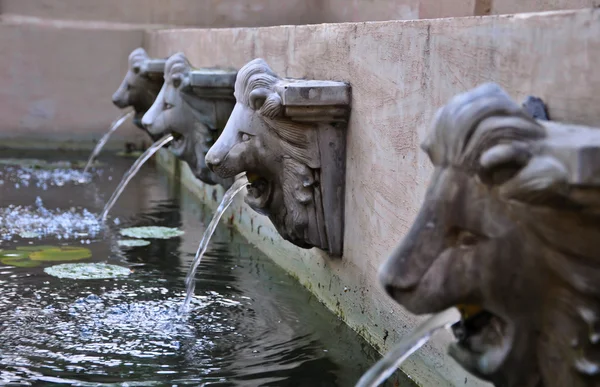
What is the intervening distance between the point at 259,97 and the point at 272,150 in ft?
0.80

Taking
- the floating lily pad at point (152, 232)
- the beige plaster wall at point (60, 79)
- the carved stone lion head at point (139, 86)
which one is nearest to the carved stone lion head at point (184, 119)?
the floating lily pad at point (152, 232)

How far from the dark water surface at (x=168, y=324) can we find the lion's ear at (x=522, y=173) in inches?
66.1

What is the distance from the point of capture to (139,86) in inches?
317

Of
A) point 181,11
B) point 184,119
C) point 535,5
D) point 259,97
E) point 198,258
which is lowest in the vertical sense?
point 198,258

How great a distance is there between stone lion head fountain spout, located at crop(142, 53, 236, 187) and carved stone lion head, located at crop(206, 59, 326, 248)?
1.43 m

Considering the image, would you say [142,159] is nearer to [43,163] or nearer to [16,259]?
[16,259]

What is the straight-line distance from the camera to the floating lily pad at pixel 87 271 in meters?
5.04

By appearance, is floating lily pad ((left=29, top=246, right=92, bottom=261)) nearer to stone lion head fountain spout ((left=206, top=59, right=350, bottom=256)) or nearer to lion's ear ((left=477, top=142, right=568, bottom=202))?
stone lion head fountain spout ((left=206, top=59, right=350, bottom=256))

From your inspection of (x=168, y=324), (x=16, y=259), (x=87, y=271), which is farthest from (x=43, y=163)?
(x=168, y=324)

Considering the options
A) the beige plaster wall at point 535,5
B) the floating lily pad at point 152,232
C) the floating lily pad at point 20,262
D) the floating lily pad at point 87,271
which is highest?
the beige plaster wall at point 535,5

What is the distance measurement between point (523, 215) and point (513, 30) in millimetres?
882

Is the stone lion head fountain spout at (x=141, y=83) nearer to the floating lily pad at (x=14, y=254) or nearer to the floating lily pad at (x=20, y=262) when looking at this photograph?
the floating lily pad at (x=14, y=254)

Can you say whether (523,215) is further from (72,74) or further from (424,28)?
(72,74)

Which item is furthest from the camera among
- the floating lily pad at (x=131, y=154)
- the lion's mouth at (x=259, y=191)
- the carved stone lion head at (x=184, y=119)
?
the floating lily pad at (x=131, y=154)
